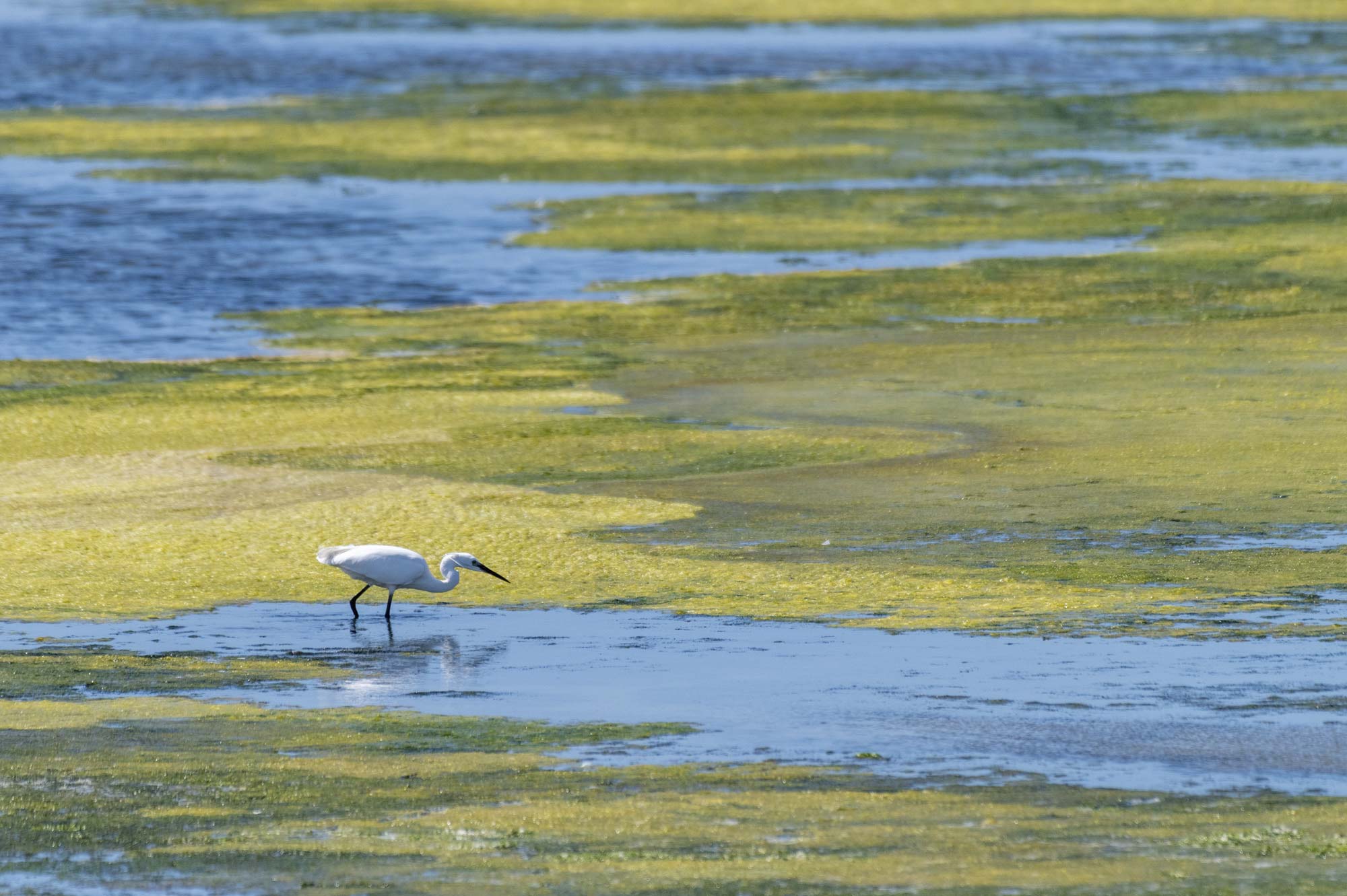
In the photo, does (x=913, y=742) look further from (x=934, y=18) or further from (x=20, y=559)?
(x=934, y=18)

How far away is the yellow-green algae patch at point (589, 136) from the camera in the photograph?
120 feet

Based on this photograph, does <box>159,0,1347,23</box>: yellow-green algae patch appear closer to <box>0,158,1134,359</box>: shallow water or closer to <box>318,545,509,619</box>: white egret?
<box>0,158,1134,359</box>: shallow water

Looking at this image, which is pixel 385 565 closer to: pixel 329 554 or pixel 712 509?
pixel 329 554

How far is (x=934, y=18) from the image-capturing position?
6588 centimetres

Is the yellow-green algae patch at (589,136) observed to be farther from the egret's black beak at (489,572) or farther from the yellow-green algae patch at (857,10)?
the egret's black beak at (489,572)

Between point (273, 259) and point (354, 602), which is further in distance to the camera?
point (273, 259)

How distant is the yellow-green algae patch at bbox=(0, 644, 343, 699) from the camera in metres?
11.6

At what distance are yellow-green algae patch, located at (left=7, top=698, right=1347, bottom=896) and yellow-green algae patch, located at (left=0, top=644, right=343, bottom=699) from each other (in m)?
0.89

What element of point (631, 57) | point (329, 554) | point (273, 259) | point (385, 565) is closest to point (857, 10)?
point (631, 57)

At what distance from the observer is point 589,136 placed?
39.8 m

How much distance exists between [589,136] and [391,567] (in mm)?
27683

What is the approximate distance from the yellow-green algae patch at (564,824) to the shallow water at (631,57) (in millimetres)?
37807

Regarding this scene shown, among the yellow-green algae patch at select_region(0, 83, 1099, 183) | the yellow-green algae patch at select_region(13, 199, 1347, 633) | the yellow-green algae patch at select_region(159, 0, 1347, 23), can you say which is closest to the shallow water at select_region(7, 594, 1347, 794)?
the yellow-green algae patch at select_region(13, 199, 1347, 633)

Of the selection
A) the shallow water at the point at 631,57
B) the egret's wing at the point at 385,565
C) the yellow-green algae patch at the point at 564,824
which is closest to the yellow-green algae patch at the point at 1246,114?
the shallow water at the point at 631,57
